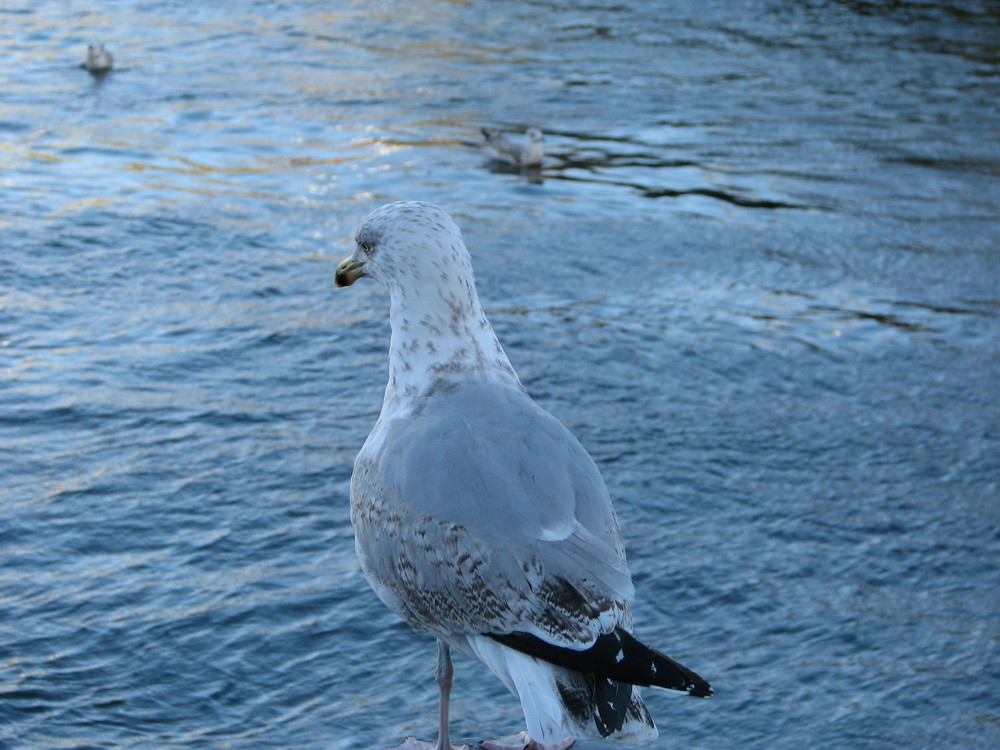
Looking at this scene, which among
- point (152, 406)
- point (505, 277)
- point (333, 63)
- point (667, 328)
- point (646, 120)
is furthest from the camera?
point (333, 63)

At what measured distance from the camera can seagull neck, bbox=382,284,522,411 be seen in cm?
413

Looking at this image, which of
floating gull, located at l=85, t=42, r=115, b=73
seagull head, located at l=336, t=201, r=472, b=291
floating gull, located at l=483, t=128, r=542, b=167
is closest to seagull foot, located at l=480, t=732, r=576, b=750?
seagull head, located at l=336, t=201, r=472, b=291

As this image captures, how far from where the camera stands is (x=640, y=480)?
23.0 ft

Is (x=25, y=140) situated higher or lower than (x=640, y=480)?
higher

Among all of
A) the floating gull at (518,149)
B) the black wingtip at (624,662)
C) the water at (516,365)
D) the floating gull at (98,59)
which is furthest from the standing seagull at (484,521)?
the floating gull at (98,59)

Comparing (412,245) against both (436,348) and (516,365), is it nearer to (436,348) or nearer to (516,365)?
(436,348)

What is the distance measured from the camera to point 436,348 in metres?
4.15

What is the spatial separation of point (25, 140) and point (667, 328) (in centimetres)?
693

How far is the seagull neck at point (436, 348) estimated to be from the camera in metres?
4.13

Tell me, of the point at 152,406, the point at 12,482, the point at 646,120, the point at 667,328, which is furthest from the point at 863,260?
the point at 12,482

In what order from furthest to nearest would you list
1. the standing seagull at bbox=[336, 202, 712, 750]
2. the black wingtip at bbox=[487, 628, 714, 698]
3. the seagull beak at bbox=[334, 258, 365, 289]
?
the seagull beak at bbox=[334, 258, 365, 289], the standing seagull at bbox=[336, 202, 712, 750], the black wingtip at bbox=[487, 628, 714, 698]

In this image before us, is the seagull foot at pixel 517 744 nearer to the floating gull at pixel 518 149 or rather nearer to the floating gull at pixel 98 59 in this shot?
the floating gull at pixel 518 149

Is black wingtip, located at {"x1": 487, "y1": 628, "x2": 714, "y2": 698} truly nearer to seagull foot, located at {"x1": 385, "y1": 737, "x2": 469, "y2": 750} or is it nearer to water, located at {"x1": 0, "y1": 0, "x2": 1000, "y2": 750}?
seagull foot, located at {"x1": 385, "y1": 737, "x2": 469, "y2": 750}

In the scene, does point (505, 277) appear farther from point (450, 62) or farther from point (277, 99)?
point (450, 62)
